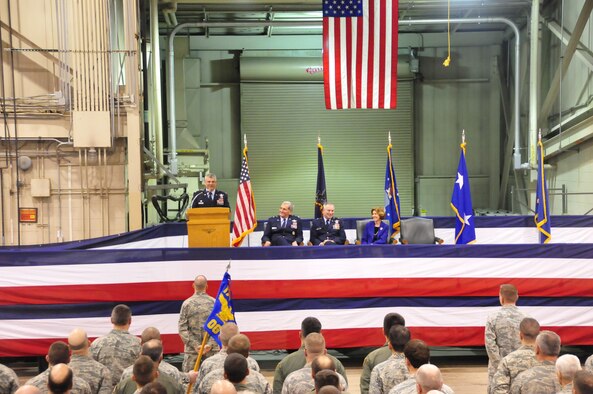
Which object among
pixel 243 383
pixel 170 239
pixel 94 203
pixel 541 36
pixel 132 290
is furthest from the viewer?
pixel 541 36

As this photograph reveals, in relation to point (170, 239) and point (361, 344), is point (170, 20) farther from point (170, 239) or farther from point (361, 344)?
point (361, 344)

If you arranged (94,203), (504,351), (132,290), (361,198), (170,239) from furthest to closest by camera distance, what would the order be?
(361,198)
(94,203)
(170,239)
(132,290)
(504,351)

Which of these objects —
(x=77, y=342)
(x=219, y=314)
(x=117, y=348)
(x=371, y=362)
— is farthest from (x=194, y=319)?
(x=371, y=362)

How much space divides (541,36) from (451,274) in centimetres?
1104

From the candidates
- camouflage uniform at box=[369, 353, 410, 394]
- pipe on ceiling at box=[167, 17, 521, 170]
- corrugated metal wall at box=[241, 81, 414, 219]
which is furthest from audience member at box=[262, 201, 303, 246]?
corrugated metal wall at box=[241, 81, 414, 219]

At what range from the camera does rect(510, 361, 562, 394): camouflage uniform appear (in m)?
5.04

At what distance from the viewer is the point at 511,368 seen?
546 cm

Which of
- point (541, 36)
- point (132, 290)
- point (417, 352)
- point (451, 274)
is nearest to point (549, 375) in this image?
point (417, 352)

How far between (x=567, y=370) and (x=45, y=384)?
3.69m

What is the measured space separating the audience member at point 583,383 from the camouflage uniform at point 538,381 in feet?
3.14

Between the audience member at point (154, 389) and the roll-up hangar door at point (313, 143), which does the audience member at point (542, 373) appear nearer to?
the audience member at point (154, 389)

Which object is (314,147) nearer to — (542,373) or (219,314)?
(219,314)

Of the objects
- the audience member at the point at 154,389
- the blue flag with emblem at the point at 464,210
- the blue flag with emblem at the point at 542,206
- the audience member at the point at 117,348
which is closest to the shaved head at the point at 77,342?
the audience member at the point at 117,348

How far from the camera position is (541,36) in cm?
1802
